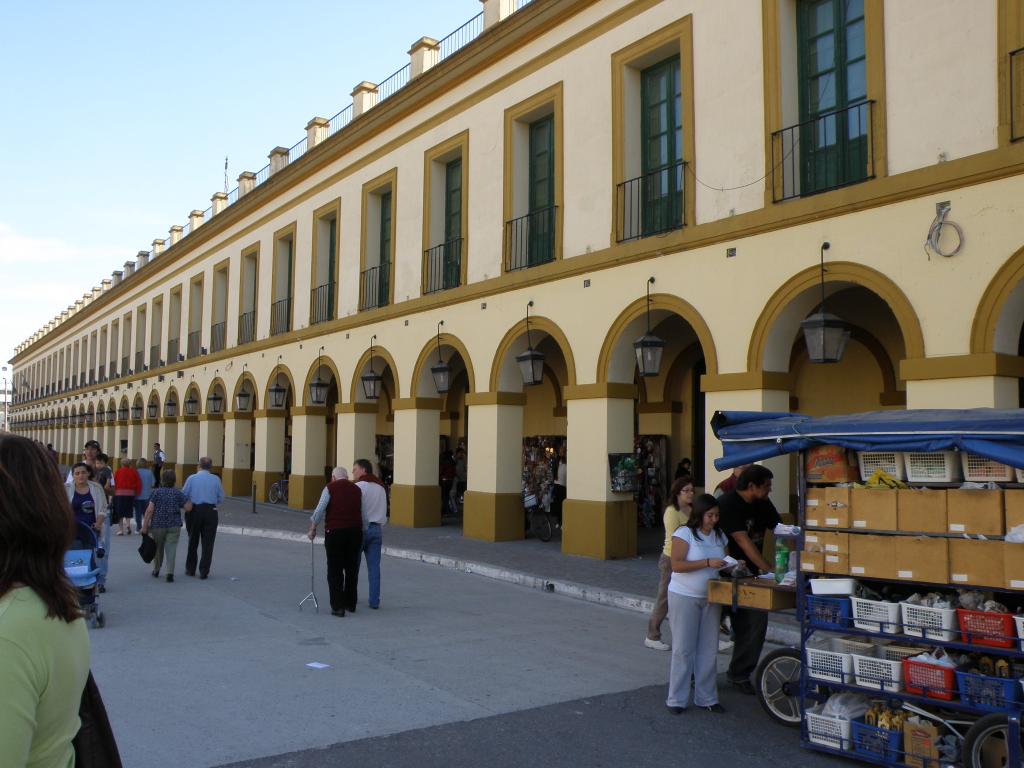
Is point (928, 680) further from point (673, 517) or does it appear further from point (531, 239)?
point (531, 239)

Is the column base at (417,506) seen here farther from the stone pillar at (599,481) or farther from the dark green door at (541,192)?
the dark green door at (541,192)

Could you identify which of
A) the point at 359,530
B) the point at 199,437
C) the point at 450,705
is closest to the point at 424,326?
the point at 359,530

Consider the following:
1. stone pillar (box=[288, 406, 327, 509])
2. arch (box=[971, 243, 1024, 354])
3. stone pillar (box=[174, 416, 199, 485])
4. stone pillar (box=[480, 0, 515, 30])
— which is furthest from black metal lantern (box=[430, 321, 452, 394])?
stone pillar (box=[174, 416, 199, 485])

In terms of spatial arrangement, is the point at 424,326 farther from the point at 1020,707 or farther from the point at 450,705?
the point at 1020,707

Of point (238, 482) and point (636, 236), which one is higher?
point (636, 236)

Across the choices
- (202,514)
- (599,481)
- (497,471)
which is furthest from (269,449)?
(599,481)

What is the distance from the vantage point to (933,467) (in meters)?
5.55

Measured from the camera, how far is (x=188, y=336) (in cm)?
3256

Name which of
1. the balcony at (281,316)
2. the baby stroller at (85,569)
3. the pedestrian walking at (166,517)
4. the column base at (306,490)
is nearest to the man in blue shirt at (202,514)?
the pedestrian walking at (166,517)

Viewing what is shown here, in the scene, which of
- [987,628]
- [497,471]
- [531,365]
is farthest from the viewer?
[497,471]

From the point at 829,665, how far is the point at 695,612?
40.0 inches

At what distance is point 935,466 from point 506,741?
10.5 ft

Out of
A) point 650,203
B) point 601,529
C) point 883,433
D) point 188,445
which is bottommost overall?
point 601,529

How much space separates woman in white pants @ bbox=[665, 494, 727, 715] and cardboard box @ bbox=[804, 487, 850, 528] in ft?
2.38
